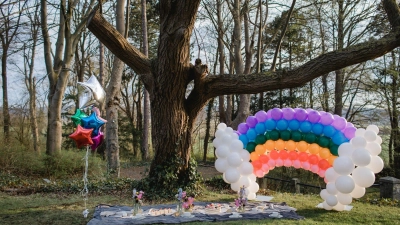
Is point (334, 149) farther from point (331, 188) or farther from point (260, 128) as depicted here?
point (260, 128)

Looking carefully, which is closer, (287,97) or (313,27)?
(313,27)

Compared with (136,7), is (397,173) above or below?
below

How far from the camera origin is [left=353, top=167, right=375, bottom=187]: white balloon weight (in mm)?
6148

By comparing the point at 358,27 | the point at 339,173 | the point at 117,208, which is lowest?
the point at 117,208

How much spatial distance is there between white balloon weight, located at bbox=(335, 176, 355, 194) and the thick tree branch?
4425 millimetres

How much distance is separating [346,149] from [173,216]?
3.34m

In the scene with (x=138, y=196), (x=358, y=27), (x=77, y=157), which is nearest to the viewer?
(x=138, y=196)

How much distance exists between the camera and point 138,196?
19.5 feet

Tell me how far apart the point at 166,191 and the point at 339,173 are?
3.64m

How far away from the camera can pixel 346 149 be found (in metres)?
6.31

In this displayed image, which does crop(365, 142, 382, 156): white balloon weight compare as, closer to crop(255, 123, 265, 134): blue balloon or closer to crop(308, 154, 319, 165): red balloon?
crop(308, 154, 319, 165): red balloon

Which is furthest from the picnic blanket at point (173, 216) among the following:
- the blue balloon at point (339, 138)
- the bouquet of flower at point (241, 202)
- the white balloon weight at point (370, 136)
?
the white balloon weight at point (370, 136)

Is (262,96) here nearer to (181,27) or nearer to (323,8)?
(323,8)

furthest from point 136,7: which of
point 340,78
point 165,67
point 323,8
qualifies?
point 165,67
